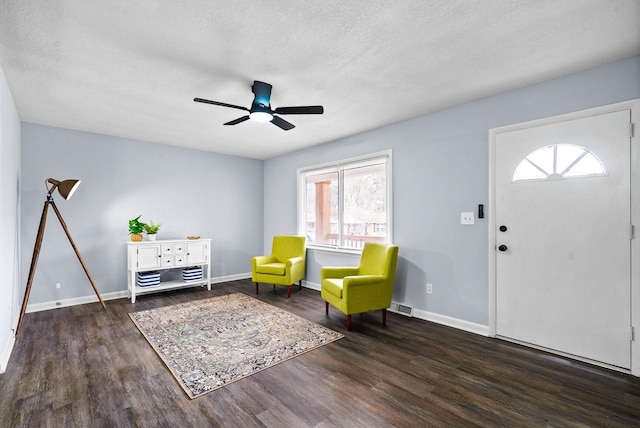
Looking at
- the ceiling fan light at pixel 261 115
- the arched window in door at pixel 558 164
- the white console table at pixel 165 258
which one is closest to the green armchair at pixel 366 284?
the arched window in door at pixel 558 164

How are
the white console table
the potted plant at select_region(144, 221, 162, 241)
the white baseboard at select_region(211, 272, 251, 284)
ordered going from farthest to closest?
the white baseboard at select_region(211, 272, 251, 284), the potted plant at select_region(144, 221, 162, 241), the white console table

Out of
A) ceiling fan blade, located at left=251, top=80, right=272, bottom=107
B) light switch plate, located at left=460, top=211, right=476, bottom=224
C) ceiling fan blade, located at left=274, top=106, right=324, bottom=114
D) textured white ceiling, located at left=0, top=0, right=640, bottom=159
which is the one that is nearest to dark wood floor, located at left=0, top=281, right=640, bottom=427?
light switch plate, located at left=460, top=211, right=476, bottom=224

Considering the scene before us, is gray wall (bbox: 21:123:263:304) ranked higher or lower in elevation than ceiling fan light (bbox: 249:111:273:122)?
lower

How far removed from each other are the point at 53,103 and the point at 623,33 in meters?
5.15

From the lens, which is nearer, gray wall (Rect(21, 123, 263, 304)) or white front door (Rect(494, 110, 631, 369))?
white front door (Rect(494, 110, 631, 369))

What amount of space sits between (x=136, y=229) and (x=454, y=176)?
4.42 metres

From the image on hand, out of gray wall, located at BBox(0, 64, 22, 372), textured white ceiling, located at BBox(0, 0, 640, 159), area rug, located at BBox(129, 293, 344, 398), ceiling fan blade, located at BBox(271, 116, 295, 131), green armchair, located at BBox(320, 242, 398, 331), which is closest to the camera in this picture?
textured white ceiling, located at BBox(0, 0, 640, 159)

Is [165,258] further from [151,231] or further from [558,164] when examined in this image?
[558,164]

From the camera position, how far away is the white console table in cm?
425

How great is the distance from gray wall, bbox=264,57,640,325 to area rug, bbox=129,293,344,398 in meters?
1.35

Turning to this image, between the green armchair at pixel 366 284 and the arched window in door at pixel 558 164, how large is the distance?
4.95 ft

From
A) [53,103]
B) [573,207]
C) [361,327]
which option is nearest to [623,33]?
[573,207]

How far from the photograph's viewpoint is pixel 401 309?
3.72 metres

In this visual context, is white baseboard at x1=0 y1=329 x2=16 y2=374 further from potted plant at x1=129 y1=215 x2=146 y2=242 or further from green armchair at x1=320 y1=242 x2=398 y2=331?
green armchair at x1=320 y1=242 x2=398 y2=331
